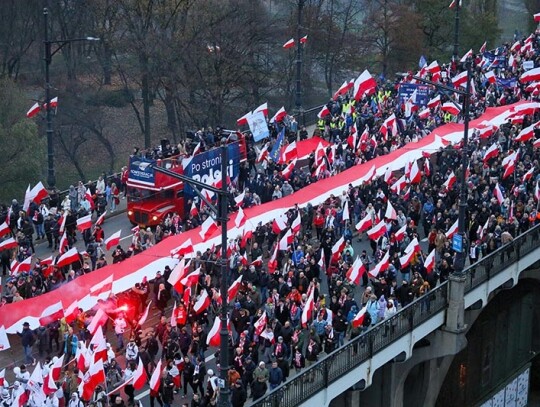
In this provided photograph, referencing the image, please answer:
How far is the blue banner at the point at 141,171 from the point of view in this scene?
41906 mm

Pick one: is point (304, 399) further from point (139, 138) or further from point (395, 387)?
point (139, 138)

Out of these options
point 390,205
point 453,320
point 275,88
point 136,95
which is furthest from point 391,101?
point 136,95

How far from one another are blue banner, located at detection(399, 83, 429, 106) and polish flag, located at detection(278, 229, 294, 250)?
16.6 m

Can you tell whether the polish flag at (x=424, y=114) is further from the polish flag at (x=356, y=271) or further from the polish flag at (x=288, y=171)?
the polish flag at (x=356, y=271)

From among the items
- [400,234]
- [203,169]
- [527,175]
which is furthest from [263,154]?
[400,234]

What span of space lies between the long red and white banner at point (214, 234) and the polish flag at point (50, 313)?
0.14 metres

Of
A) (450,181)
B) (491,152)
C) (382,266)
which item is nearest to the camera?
(382,266)

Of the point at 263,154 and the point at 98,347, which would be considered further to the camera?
the point at 263,154

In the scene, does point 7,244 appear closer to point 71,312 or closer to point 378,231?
point 71,312

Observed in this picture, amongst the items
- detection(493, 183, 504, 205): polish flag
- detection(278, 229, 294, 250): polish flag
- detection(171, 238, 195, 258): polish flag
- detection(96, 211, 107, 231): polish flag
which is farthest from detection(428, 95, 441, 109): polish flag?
detection(171, 238, 195, 258): polish flag

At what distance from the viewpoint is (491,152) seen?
44.6 m

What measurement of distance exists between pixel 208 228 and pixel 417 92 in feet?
59.3

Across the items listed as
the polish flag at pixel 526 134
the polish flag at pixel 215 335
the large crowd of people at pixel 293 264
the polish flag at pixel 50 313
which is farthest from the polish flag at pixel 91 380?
the polish flag at pixel 526 134

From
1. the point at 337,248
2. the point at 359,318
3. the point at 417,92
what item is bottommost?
the point at 359,318
